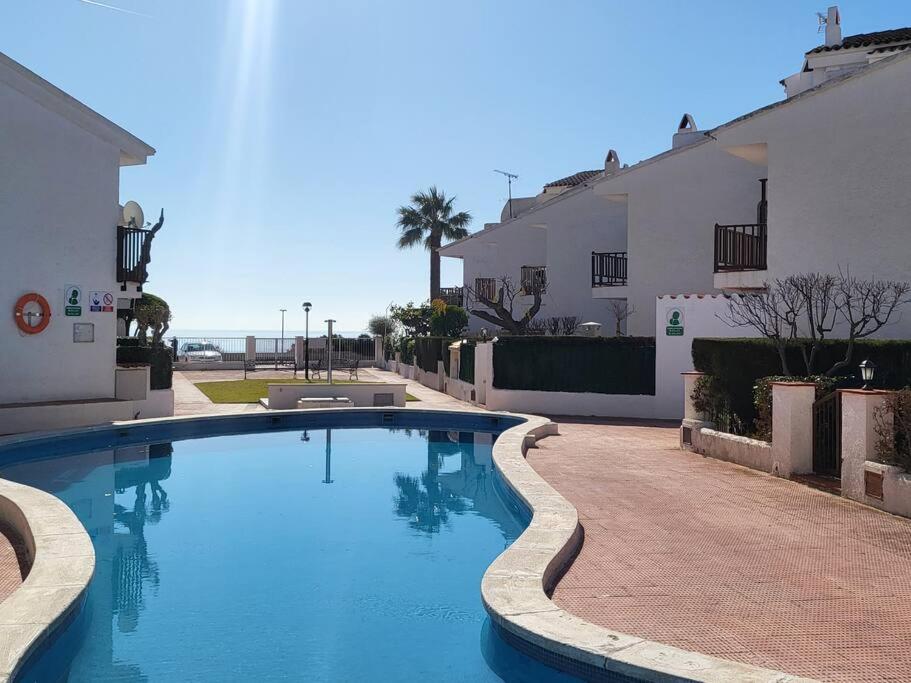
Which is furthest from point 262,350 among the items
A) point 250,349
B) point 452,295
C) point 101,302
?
point 101,302

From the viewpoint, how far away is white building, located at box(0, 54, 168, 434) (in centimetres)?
1722

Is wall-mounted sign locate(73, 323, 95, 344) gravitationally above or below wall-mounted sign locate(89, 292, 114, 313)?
below

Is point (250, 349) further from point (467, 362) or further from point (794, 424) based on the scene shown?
point (794, 424)

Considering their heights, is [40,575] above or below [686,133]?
below

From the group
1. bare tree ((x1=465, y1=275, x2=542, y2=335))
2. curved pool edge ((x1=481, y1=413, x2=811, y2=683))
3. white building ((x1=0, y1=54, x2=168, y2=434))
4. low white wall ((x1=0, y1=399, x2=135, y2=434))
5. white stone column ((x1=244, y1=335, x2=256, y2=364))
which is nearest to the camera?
curved pool edge ((x1=481, y1=413, x2=811, y2=683))

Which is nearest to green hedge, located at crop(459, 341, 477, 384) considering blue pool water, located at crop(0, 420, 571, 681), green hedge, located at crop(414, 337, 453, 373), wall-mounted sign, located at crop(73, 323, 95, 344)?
green hedge, located at crop(414, 337, 453, 373)

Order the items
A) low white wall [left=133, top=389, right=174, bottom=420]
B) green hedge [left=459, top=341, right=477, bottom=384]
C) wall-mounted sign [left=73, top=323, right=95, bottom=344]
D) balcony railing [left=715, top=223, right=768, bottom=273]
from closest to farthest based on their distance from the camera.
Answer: wall-mounted sign [left=73, top=323, right=95, bottom=344]
low white wall [left=133, top=389, right=174, bottom=420]
balcony railing [left=715, top=223, right=768, bottom=273]
green hedge [left=459, top=341, right=477, bottom=384]

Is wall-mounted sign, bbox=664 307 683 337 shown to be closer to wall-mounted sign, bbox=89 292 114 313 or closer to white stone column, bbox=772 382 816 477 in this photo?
white stone column, bbox=772 382 816 477

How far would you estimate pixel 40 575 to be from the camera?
6762mm

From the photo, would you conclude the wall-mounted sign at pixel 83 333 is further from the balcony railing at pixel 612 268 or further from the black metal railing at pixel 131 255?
the balcony railing at pixel 612 268

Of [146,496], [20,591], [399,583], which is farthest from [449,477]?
[20,591]

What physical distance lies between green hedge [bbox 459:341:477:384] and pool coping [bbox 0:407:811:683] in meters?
14.7

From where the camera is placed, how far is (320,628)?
22.4 feet

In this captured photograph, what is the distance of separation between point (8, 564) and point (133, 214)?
1465cm
